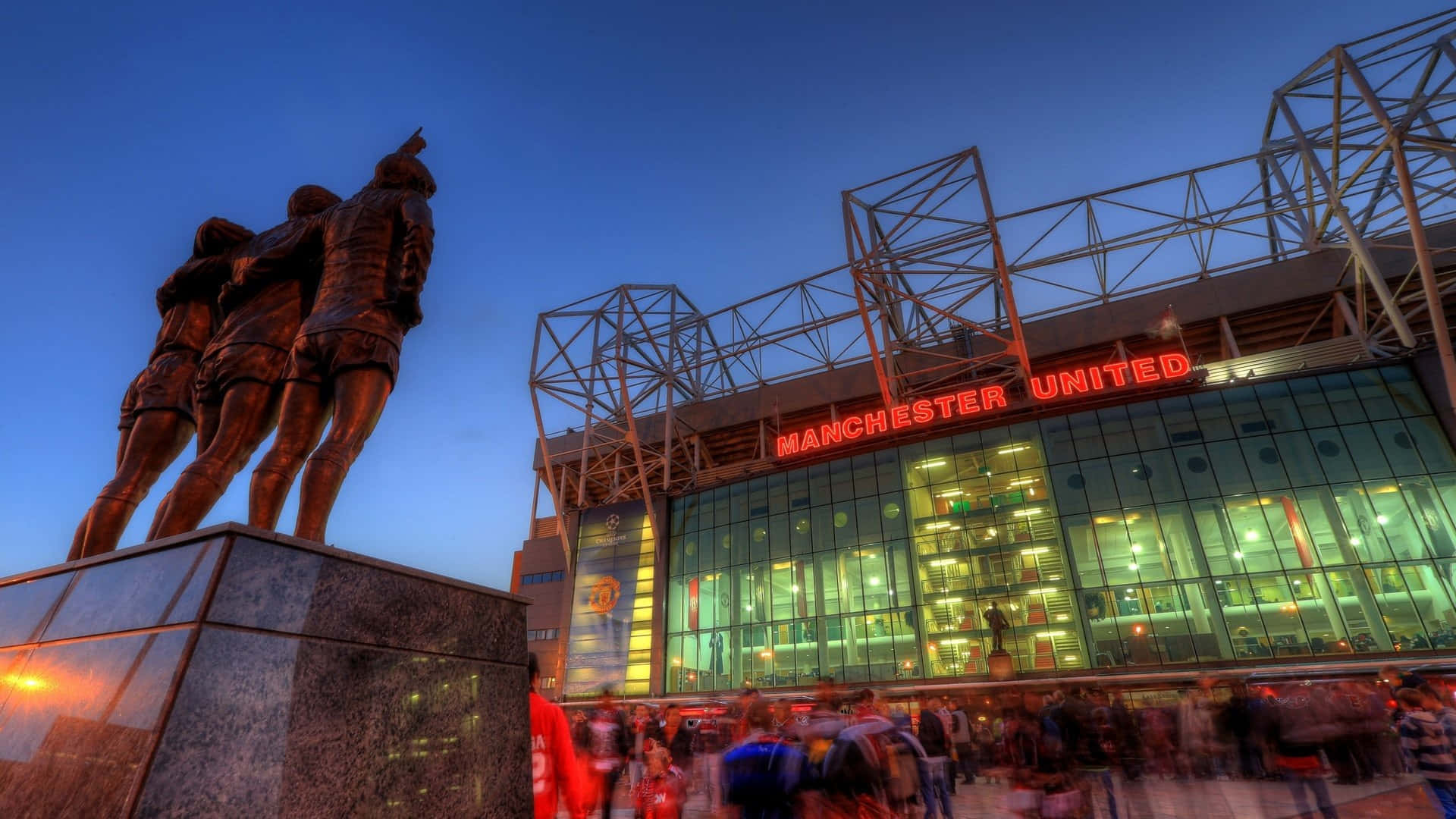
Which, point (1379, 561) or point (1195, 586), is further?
point (1195, 586)

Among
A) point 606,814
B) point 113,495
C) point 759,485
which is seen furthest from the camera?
point 759,485

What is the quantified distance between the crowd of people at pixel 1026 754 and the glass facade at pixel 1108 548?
8.69 metres

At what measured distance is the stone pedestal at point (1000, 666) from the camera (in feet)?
72.0

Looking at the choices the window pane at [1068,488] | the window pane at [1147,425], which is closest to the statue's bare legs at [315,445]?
the window pane at [1068,488]

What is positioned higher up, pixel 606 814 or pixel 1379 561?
pixel 1379 561

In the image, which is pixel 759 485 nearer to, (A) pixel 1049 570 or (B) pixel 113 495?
(A) pixel 1049 570

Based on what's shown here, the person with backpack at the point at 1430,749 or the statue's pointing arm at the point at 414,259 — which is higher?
the statue's pointing arm at the point at 414,259

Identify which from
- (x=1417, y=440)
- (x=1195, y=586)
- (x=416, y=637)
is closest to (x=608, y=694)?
(x=416, y=637)

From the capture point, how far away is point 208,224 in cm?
507

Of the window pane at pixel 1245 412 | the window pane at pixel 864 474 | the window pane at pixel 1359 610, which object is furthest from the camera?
the window pane at pixel 864 474

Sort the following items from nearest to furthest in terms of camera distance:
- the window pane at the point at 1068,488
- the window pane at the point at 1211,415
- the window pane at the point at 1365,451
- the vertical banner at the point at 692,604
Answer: the window pane at the point at 1365,451 → the window pane at the point at 1211,415 → the window pane at the point at 1068,488 → the vertical banner at the point at 692,604

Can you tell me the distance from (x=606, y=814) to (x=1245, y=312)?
29.7 metres

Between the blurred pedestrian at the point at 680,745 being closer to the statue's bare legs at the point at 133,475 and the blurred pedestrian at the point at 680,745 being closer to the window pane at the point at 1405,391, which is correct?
the statue's bare legs at the point at 133,475

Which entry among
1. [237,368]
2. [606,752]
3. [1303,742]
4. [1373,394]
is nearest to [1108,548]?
[1373,394]
